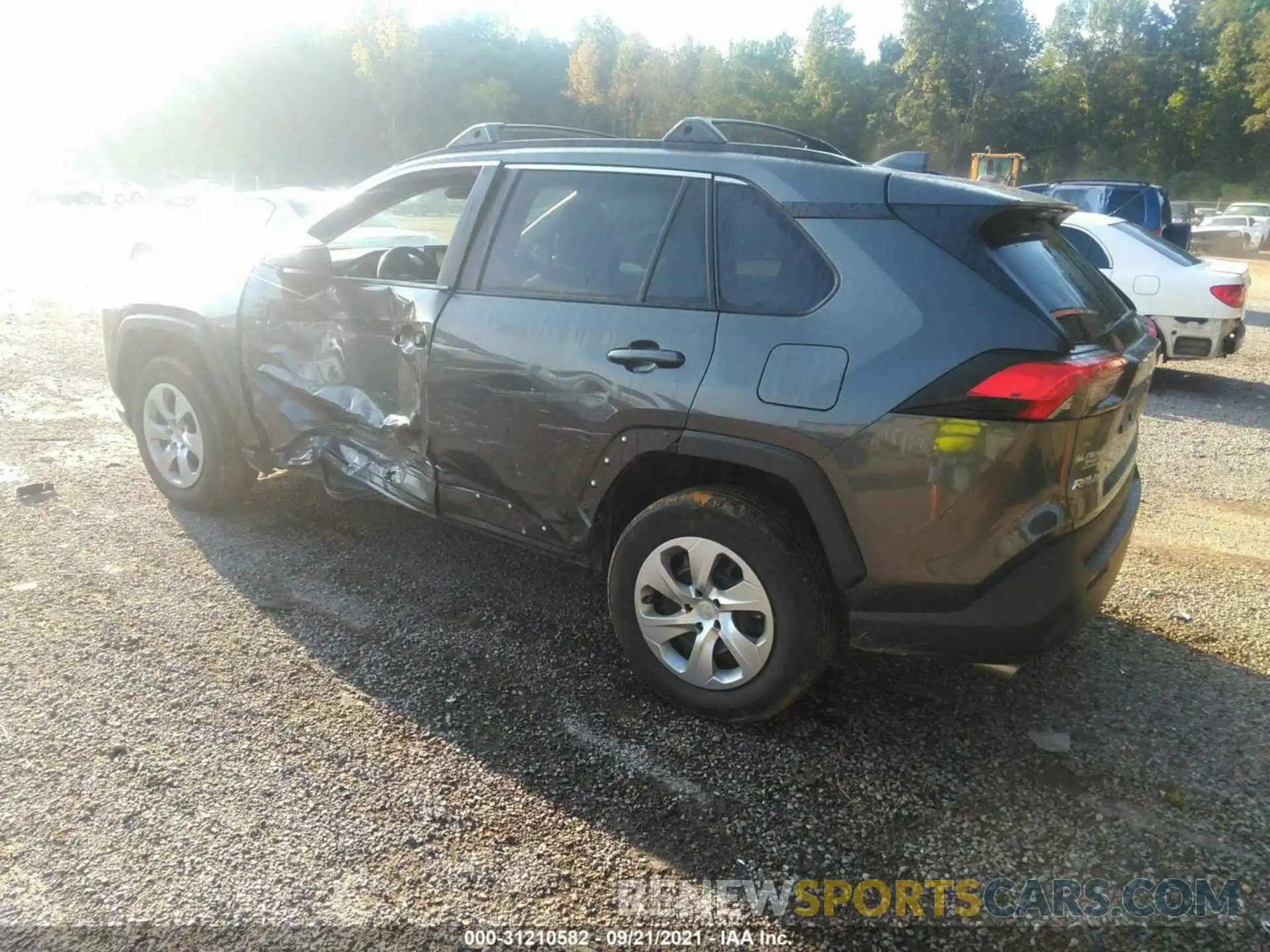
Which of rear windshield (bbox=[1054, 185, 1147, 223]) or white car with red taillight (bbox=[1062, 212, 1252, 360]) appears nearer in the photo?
white car with red taillight (bbox=[1062, 212, 1252, 360])

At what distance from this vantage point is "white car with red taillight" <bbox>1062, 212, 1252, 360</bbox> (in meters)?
7.98

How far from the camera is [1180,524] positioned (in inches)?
190

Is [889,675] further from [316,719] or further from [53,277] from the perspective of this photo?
[53,277]

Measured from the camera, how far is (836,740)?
298cm

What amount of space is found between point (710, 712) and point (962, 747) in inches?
32.2

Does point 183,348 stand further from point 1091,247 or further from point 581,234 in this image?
point 1091,247

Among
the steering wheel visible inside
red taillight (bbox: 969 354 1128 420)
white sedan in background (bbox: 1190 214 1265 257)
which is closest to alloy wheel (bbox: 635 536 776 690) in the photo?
red taillight (bbox: 969 354 1128 420)

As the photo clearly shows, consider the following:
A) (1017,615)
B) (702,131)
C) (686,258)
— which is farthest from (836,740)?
(702,131)

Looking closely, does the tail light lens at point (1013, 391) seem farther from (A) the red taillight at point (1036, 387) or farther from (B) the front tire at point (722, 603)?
(B) the front tire at point (722, 603)

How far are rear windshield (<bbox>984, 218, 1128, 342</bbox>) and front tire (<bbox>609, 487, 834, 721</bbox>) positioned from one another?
0.96 meters

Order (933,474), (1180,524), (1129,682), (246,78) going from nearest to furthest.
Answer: (933,474) → (1129,682) → (1180,524) → (246,78)

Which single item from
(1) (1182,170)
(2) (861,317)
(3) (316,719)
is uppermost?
(1) (1182,170)

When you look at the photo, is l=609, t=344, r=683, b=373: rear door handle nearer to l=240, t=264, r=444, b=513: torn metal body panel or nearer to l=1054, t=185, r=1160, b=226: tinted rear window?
l=240, t=264, r=444, b=513: torn metal body panel

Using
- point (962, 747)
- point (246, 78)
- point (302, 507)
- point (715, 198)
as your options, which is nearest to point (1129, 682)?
point (962, 747)
